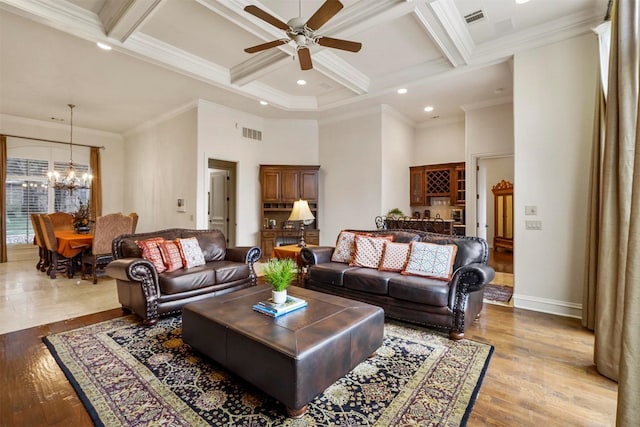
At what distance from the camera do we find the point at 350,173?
22.0 ft

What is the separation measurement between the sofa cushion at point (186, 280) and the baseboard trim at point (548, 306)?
12.4 feet

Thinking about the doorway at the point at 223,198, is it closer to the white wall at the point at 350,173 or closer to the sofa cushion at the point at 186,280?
the white wall at the point at 350,173

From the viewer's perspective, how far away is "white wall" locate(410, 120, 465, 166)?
7117 mm

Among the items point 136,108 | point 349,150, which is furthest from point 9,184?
point 349,150

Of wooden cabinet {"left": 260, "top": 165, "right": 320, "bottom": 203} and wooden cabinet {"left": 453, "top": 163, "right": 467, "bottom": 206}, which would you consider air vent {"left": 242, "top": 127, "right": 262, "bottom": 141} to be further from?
wooden cabinet {"left": 453, "top": 163, "right": 467, "bottom": 206}

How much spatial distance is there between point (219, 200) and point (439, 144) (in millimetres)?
5614

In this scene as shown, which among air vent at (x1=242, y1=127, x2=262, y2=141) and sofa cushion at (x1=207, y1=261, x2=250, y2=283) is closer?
sofa cushion at (x1=207, y1=261, x2=250, y2=283)

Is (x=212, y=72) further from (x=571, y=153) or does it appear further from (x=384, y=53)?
(x=571, y=153)

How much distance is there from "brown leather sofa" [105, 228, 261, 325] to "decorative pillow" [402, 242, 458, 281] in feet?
6.91

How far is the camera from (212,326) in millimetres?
2209

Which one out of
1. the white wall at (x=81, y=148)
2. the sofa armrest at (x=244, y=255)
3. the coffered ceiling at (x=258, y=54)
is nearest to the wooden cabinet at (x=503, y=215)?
the coffered ceiling at (x=258, y=54)

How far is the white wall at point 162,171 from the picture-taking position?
613 centimetres

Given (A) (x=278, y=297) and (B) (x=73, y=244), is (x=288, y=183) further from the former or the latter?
(A) (x=278, y=297)

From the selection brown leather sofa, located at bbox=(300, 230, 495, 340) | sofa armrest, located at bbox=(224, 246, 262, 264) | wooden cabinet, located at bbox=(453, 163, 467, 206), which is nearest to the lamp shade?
sofa armrest, located at bbox=(224, 246, 262, 264)
